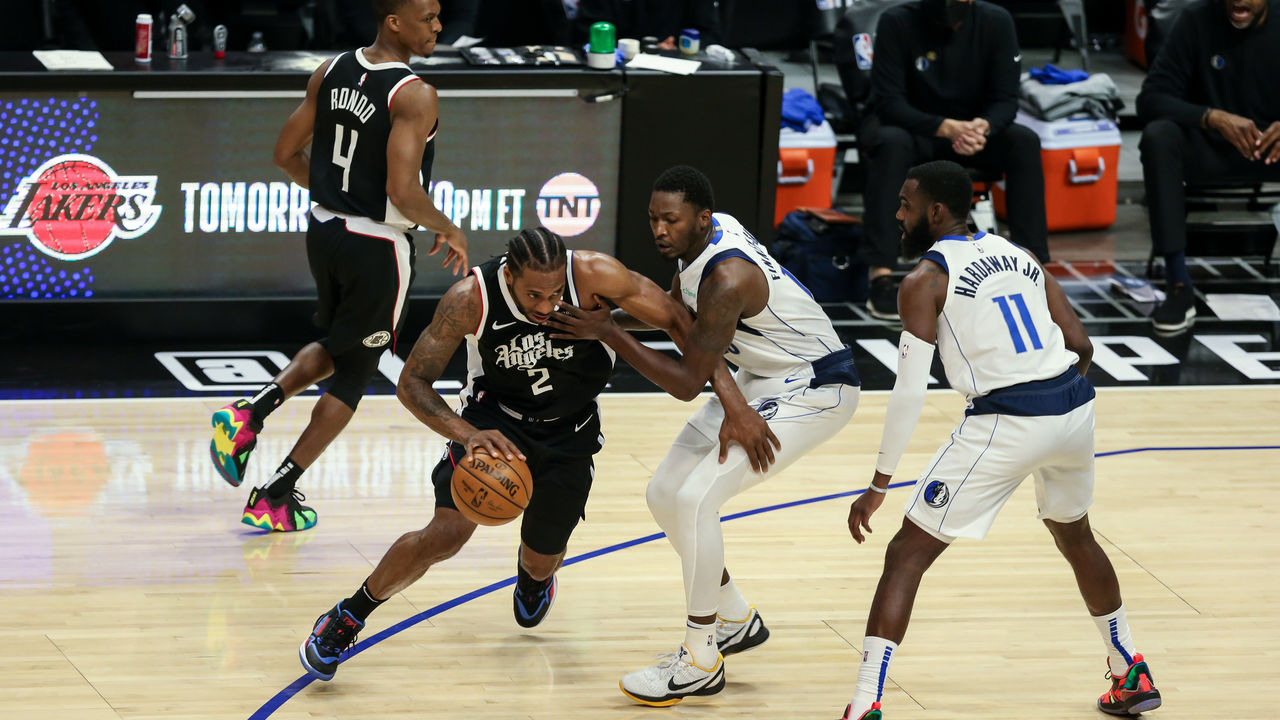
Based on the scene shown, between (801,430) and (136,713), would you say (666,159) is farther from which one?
(136,713)

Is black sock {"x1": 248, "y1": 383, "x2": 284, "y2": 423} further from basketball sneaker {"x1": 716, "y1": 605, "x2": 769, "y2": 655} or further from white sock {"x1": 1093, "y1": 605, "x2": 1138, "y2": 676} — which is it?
Result: white sock {"x1": 1093, "y1": 605, "x2": 1138, "y2": 676}

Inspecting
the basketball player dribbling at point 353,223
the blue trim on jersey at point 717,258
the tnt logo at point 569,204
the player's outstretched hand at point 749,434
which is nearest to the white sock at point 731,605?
the player's outstretched hand at point 749,434

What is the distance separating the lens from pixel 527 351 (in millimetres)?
4570

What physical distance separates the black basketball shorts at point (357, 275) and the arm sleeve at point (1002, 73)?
4194 mm

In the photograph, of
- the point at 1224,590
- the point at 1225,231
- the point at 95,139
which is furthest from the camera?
the point at 1225,231

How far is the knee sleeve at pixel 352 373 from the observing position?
5.84m

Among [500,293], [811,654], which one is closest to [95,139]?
[500,293]

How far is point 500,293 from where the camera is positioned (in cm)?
448

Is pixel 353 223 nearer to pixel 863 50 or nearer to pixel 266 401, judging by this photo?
pixel 266 401

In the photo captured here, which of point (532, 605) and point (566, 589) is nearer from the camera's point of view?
point (532, 605)

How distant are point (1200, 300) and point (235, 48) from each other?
6179 mm

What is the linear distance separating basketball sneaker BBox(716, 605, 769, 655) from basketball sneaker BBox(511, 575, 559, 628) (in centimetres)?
54

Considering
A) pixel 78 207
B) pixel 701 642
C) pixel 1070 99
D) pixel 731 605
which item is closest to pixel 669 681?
pixel 701 642

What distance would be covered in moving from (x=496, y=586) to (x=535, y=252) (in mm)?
1605
